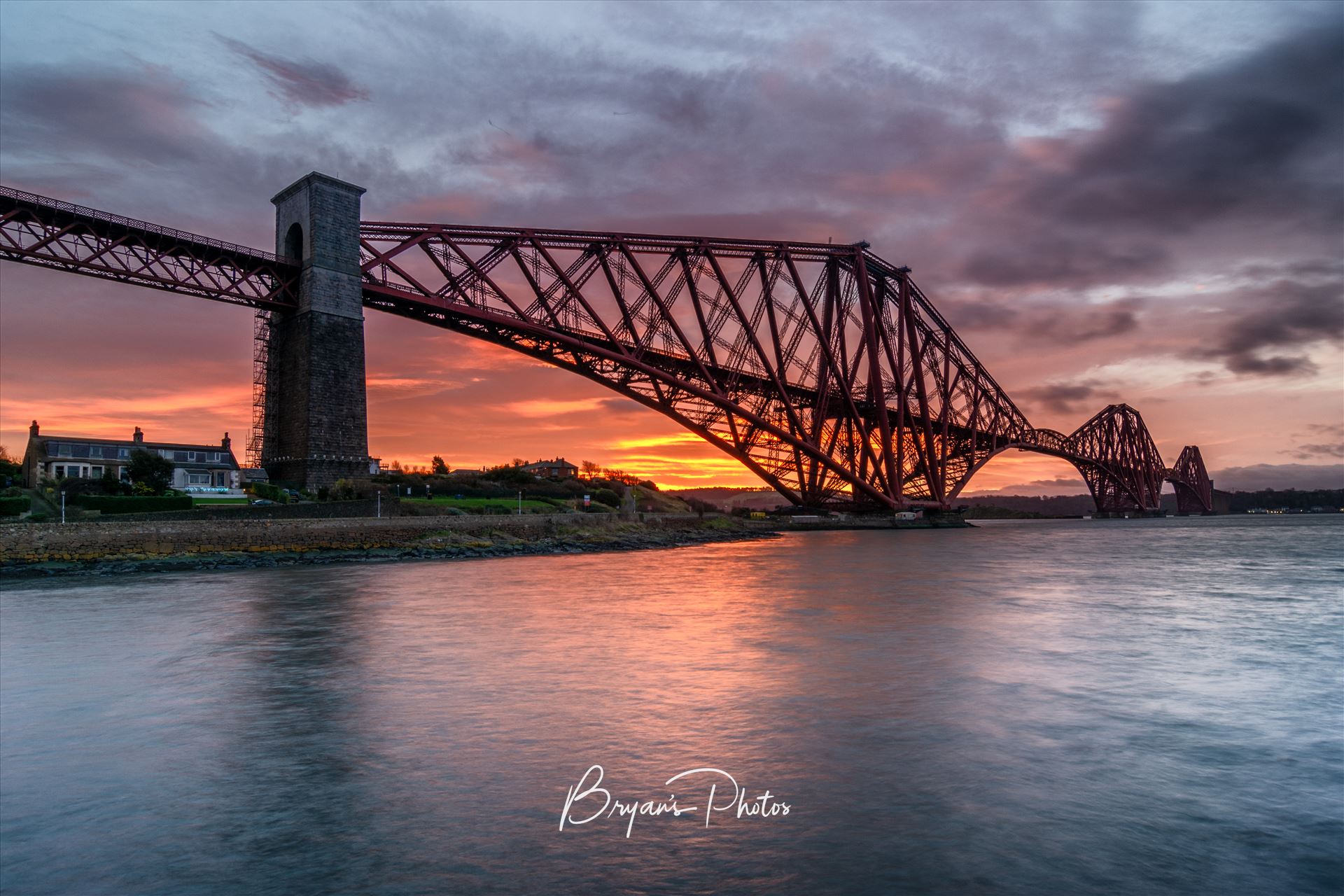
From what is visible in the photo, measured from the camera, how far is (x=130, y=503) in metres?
34.9

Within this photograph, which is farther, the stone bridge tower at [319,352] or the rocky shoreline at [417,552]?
the stone bridge tower at [319,352]

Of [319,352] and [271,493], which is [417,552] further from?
[319,352]

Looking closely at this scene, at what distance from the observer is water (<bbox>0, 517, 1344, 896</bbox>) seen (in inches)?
233

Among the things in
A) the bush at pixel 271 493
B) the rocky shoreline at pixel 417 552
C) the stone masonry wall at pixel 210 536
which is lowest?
the rocky shoreline at pixel 417 552

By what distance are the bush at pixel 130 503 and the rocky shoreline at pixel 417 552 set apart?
12.8 feet

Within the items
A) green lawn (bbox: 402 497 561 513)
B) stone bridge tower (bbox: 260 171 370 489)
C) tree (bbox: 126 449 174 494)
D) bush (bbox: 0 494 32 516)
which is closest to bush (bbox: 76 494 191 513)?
bush (bbox: 0 494 32 516)

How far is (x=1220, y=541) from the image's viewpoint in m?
64.4

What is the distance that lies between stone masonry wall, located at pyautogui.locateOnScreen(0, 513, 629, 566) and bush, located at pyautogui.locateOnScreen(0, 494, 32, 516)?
4.36m

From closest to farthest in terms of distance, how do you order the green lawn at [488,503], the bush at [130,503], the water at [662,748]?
the water at [662,748] → the bush at [130,503] → the green lawn at [488,503]
